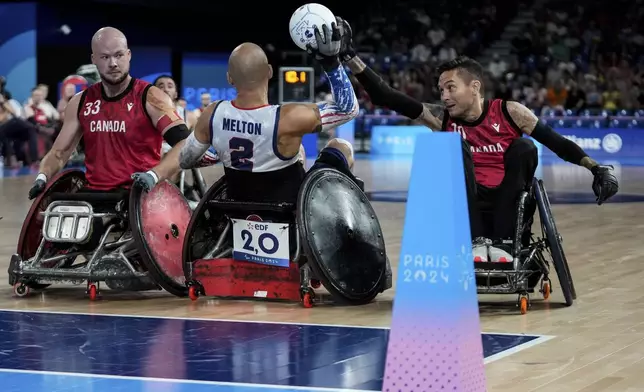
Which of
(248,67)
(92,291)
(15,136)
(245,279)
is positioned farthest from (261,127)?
(15,136)

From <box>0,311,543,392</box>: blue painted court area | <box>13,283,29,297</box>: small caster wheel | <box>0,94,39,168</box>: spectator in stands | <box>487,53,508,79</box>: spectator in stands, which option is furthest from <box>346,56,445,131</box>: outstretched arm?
<box>487,53,508,79</box>: spectator in stands

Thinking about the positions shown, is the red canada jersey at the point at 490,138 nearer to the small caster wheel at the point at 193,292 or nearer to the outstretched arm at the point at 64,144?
the small caster wheel at the point at 193,292

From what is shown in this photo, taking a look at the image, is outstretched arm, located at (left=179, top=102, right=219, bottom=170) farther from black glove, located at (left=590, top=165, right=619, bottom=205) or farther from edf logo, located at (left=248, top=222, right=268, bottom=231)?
black glove, located at (left=590, top=165, right=619, bottom=205)

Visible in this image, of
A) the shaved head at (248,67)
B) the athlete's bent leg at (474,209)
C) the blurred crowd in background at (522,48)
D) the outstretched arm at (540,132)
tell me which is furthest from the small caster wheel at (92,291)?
the blurred crowd in background at (522,48)

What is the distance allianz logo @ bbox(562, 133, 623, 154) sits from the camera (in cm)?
2892

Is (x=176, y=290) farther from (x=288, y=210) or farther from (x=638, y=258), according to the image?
(x=638, y=258)

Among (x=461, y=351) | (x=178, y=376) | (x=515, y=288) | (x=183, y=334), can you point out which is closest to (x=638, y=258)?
(x=515, y=288)

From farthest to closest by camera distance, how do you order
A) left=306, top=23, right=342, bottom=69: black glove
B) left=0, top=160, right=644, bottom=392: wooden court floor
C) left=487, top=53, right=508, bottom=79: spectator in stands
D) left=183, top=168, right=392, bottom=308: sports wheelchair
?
left=487, top=53, right=508, bottom=79: spectator in stands → left=183, top=168, right=392, bottom=308: sports wheelchair → left=306, top=23, right=342, bottom=69: black glove → left=0, top=160, right=644, bottom=392: wooden court floor

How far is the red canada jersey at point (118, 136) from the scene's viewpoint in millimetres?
9297

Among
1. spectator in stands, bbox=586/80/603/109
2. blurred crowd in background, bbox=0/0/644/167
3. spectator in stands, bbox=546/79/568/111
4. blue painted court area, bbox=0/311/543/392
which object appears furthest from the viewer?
spectator in stands, bbox=546/79/568/111

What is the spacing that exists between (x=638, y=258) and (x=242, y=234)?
159 inches

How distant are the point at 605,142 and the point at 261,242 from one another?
21395 mm

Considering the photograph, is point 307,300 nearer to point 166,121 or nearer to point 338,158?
point 338,158

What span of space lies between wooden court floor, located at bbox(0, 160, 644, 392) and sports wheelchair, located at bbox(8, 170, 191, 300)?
0.52ft
